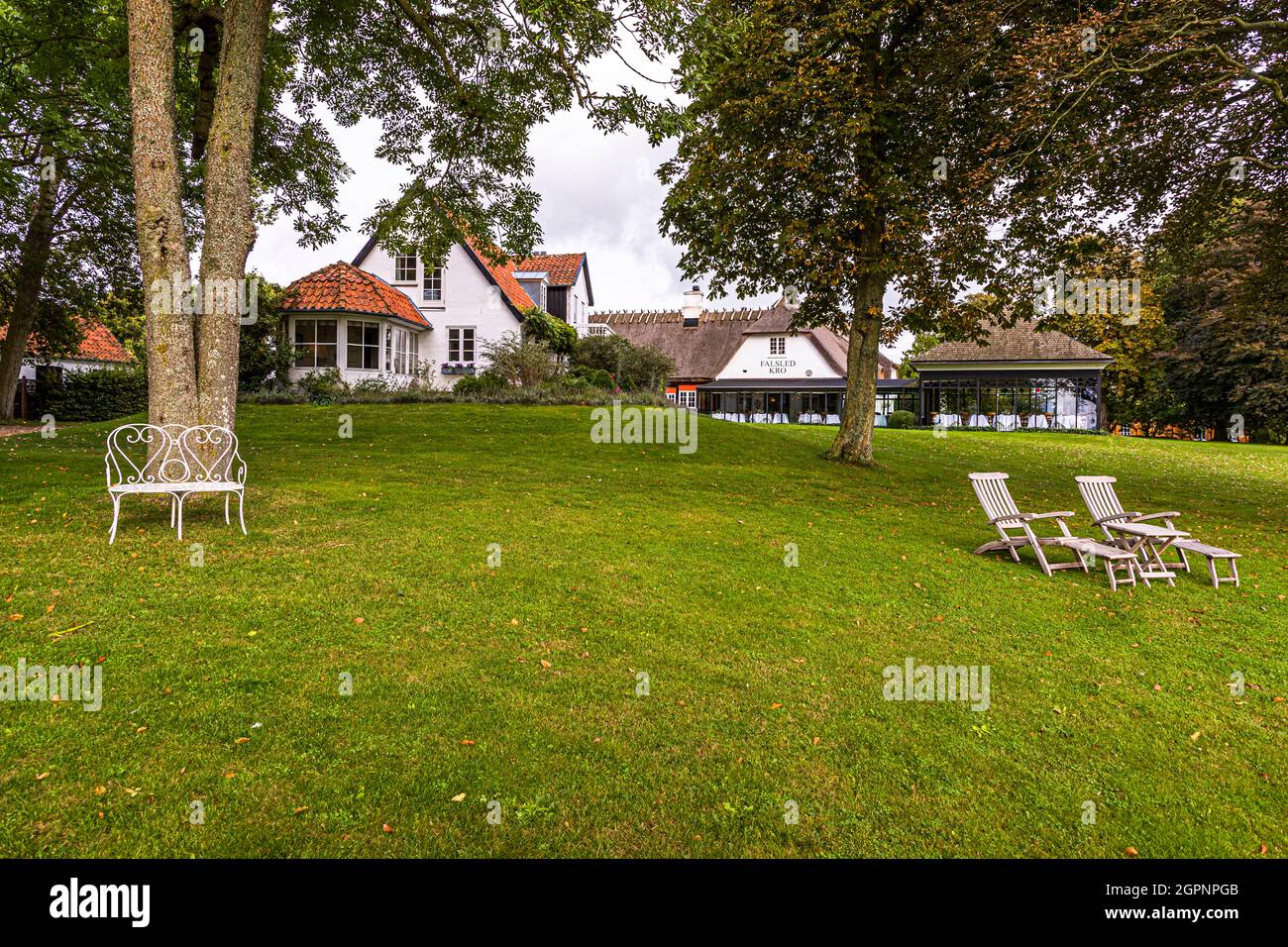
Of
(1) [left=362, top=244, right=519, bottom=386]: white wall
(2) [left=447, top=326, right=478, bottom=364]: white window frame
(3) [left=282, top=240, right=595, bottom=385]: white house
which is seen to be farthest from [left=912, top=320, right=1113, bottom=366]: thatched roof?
(2) [left=447, top=326, right=478, bottom=364]: white window frame

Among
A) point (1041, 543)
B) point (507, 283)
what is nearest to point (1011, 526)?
point (1041, 543)

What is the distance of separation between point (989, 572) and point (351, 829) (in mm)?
7452

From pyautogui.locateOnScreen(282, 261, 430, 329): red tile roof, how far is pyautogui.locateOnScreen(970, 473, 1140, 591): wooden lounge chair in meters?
22.9

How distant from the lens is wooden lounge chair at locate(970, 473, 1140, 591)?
24.9 feet

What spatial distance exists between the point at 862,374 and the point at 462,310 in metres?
20.5

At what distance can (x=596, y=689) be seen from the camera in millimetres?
4395

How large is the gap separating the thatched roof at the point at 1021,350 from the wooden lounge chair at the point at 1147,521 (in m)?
30.7

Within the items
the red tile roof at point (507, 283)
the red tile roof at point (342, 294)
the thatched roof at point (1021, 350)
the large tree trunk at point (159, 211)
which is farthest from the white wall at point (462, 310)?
the thatched roof at point (1021, 350)

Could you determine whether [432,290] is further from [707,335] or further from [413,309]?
[707,335]

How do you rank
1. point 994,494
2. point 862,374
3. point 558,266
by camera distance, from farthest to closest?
point 558,266 < point 862,374 < point 994,494

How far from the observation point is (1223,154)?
12.9 m

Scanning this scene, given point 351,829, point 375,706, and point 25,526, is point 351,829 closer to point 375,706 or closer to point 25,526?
point 375,706

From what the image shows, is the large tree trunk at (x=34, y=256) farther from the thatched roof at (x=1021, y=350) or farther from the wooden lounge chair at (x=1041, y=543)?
the thatched roof at (x=1021, y=350)
